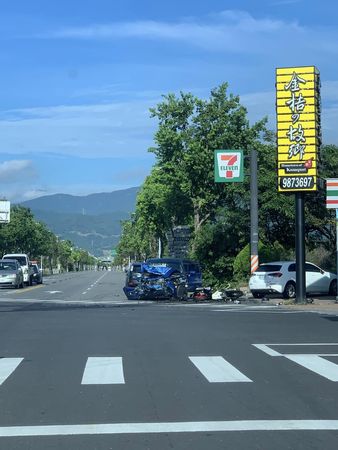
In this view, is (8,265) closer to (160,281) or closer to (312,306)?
(160,281)

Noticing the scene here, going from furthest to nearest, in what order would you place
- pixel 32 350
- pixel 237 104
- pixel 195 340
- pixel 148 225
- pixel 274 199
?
pixel 148 225, pixel 237 104, pixel 274 199, pixel 195 340, pixel 32 350

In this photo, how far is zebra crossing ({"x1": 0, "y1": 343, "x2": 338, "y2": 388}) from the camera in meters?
10.9

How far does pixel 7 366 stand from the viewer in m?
12.3

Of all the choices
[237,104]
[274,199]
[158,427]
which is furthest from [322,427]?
[237,104]

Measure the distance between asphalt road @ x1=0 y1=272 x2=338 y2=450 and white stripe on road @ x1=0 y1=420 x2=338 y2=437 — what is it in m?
0.01

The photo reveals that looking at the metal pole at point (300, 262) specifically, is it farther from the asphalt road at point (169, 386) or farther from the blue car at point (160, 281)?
the asphalt road at point (169, 386)

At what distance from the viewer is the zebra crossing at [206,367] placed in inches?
429

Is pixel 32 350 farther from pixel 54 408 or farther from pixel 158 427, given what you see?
pixel 158 427

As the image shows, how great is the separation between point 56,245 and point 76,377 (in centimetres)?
14475

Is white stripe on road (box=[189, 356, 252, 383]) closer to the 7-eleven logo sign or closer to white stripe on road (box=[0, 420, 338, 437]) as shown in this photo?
white stripe on road (box=[0, 420, 338, 437])

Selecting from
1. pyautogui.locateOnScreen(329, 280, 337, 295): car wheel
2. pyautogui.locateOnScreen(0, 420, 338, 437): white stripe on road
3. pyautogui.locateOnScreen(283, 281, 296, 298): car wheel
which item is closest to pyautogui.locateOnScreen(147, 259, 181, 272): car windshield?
pyautogui.locateOnScreen(283, 281, 296, 298): car wheel

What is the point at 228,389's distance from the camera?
1005cm

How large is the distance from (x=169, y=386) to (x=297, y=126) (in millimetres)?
19073

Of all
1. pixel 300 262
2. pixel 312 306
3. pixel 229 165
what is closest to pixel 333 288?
pixel 300 262
